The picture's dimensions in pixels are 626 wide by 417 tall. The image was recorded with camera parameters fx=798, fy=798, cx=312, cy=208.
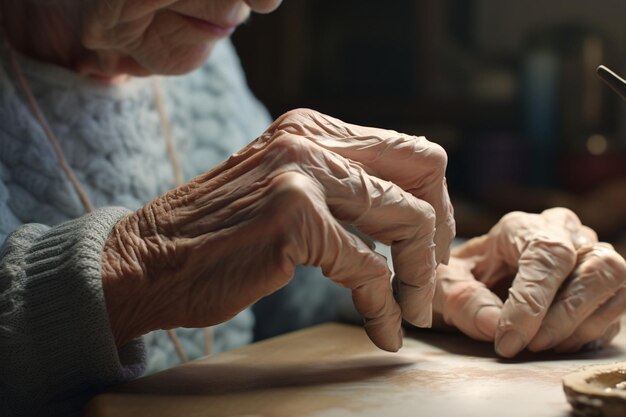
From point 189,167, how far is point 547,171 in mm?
1125

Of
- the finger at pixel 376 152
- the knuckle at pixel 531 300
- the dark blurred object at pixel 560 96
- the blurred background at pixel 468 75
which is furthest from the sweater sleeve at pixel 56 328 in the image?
the dark blurred object at pixel 560 96

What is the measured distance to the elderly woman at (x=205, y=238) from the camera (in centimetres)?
62

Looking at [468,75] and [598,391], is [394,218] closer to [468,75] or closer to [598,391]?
[598,391]

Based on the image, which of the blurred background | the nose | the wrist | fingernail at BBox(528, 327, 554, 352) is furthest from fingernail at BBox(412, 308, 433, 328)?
the blurred background

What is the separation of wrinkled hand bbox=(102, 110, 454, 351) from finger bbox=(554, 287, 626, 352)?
0.47ft

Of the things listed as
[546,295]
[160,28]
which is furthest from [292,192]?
[160,28]

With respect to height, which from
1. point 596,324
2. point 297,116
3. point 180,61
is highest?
point 180,61

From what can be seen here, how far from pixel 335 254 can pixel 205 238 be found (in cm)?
10

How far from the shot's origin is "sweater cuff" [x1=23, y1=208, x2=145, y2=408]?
2.06ft

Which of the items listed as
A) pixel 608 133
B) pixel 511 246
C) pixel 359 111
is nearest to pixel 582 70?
pixel 608 133

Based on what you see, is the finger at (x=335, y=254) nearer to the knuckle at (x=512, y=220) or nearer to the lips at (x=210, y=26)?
the knuckle at (x=512, y=220)

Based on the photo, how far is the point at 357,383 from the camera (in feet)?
2.11

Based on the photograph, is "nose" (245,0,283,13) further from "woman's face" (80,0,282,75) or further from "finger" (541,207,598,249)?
"finger" (541,207,598,249)

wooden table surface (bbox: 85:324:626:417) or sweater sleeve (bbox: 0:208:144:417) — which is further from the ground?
sweater sleeve (bbox: 0:208:144:417)
